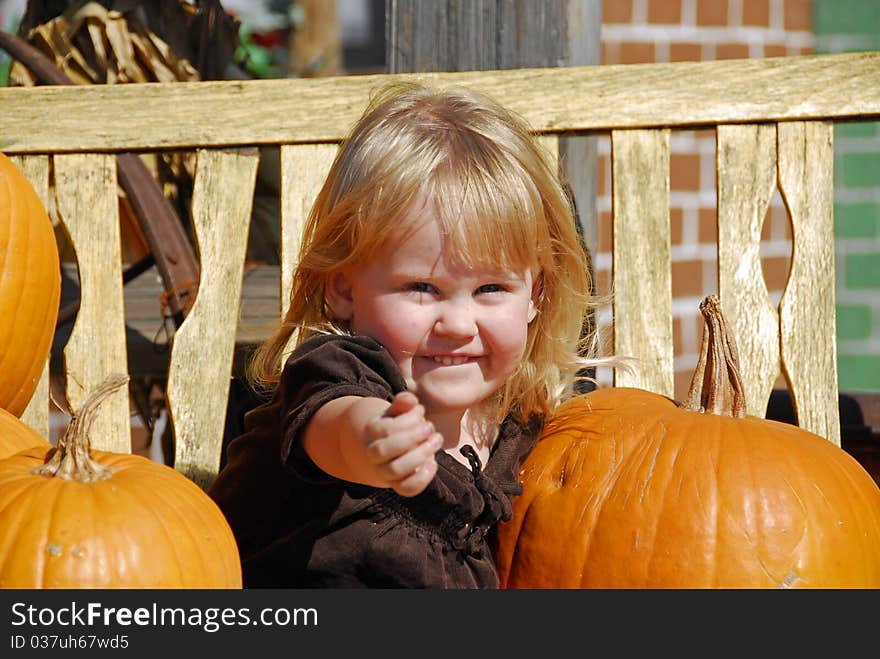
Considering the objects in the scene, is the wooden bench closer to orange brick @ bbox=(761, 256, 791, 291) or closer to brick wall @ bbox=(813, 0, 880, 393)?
orange brick @ bbox=(761, 256, 791, 291)

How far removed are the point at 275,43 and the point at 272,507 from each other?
5.94 m

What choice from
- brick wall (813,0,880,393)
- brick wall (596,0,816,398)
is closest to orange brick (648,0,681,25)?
brick wall (596,0,816,398)

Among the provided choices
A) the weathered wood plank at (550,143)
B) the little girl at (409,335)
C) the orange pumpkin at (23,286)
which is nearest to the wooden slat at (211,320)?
the orange pumpkin at (23,286)

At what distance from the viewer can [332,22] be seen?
23.8ft

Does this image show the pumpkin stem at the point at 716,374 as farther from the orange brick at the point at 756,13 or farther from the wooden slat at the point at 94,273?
the orange brick at the point at 756,13

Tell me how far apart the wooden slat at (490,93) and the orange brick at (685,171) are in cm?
191

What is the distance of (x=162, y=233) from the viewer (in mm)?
2670

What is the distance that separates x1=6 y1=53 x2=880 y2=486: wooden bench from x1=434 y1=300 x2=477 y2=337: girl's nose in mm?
603

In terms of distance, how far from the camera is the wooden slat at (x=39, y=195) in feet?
7.56

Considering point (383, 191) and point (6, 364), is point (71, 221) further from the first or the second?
point (383, 191)

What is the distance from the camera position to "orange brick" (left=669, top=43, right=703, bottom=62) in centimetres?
405

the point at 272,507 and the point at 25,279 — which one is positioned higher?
the point at 25,279

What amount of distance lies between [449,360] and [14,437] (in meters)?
0.68
